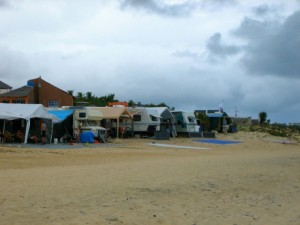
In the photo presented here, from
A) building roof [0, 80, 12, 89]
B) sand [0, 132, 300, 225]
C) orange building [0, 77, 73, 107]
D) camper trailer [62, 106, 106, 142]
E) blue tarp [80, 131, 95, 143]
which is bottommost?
sand [0, 132, 300, 225]

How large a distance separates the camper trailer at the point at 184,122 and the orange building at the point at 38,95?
12.8 m

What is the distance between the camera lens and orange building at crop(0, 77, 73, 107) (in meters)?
42.1

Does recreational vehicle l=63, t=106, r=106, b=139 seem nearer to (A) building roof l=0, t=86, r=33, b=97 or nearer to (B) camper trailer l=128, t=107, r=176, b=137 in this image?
(B) camper trailer l=128, t=107, r=176, b=137

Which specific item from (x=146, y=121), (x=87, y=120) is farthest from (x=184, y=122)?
(x=87, y=120)

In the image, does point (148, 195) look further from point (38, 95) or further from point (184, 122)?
point (38, 95)

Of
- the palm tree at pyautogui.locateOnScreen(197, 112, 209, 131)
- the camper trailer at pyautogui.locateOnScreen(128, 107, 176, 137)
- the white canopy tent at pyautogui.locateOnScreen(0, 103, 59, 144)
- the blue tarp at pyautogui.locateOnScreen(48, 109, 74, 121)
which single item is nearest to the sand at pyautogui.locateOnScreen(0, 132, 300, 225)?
the white canopy tent at pyautogui.locateOnScreen(0, 103, 59, 144)

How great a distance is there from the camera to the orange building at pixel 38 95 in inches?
1656

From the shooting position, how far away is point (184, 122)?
1553 inches

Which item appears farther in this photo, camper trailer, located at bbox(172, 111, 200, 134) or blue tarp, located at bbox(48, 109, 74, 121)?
camper trailer, located at bbox(172, 111, 200, 134)

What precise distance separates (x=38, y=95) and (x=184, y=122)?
14.9 meters

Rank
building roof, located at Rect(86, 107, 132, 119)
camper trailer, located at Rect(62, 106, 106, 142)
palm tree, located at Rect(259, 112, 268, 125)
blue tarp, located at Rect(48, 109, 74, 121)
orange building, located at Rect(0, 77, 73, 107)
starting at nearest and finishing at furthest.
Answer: blue tarp, located at Rect(48, 109, 74, 121) < camper trailer, located at Rect(62, 106, 106, 142) < building roof, located at Rect(86, 107, 132, 119) < orange building, located at Rect(0, 77, 73, 107) < palm tree, located at Rect(259, 112, 268, 125)

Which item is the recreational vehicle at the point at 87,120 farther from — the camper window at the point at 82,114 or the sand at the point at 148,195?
the sand at the point at 148,195

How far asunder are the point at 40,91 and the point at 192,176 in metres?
34.0

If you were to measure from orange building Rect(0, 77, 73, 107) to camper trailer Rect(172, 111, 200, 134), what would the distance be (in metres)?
12.8
